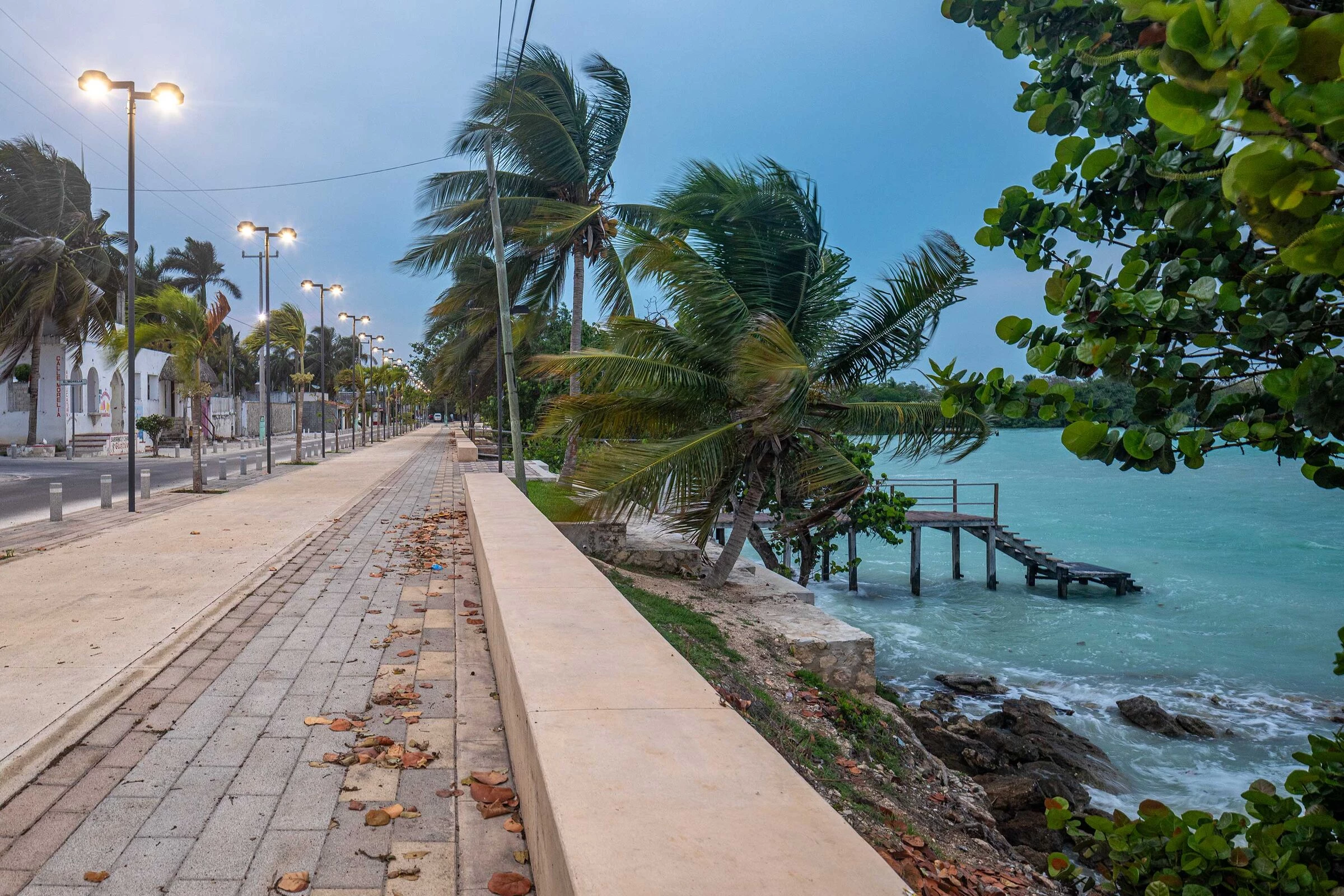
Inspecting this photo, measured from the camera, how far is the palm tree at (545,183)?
17188mm

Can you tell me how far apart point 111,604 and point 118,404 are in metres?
44.3

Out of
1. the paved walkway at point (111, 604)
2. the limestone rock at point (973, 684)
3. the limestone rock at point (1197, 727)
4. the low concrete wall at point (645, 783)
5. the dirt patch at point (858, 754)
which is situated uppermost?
the low concrete wall at point (645, 783)

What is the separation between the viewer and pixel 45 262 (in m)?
33.0

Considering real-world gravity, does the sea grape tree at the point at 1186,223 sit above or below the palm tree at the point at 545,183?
below

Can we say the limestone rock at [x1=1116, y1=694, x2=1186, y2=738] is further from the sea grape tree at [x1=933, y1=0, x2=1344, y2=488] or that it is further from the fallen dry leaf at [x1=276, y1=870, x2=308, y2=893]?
the fallen dry leaf at [x1=276, y1=870, x2=308, y2=893]

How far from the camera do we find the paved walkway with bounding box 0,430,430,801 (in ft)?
14.7

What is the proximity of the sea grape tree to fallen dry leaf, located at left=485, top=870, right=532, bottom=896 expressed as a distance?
7.22ft

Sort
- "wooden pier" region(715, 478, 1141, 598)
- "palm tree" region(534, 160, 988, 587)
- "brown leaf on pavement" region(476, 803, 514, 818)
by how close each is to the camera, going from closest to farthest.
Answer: "brown leaf on pavement" region(476, 803, 514, 818), "palm tree" region(534, 160, 988, 587), "wooden pier" region(715, 478, 1141, 598)

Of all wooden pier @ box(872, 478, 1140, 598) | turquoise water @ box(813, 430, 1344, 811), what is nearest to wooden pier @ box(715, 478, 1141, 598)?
wooden pier @ box(872, 478, 1140, 598)

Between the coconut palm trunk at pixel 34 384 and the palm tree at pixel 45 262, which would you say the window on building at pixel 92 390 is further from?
the coconut palm trunk at pixel 34 384

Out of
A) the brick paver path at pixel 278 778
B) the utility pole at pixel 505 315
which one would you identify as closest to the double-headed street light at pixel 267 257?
the utility pole at pixel 505 315

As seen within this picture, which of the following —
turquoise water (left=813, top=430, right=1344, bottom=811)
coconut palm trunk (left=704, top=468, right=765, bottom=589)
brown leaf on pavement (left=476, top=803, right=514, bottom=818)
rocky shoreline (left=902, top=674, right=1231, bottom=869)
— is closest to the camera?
brown leaf on pavement (left=476, top=803, right=514, bottom=818)

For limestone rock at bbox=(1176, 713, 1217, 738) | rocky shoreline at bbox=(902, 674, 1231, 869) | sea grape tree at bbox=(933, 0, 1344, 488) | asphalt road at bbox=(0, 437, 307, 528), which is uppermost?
sea grape tree at bbox=(933, 0, 1344, 488)

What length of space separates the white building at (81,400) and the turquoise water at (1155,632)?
2888 cm
